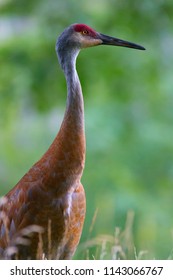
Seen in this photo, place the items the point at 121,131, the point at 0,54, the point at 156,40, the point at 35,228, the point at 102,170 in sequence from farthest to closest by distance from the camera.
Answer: the point at 156,40 → the point at 0,54 → the point at 121,131 → the point at 102,170 → the point at 35,228

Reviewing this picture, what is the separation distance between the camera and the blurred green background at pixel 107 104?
302 inches

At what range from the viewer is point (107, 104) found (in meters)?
8.74

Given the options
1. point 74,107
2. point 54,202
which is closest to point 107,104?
point 74,107

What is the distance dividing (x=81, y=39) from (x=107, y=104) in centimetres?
448

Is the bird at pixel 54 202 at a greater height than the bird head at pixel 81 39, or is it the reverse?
the bird head at pixel 81 39

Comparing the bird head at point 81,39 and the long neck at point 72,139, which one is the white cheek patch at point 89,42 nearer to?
the bird head at point 81,39

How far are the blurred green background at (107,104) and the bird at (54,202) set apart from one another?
108 inches

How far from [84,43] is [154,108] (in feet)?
16.0

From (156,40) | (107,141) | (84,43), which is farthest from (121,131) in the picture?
(84,43)

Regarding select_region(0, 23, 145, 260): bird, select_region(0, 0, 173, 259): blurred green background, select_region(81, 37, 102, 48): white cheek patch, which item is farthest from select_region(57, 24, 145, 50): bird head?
select_region(0, 0, 173, 259): blurred green background

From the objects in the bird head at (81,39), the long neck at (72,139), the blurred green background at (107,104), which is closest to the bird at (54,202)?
the long neck at (72,139)

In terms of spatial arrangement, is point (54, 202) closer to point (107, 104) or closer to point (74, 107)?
point (74, 107)

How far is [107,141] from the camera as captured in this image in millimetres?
8273

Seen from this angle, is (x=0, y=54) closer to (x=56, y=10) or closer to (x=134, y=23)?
(x=56, y=10)
